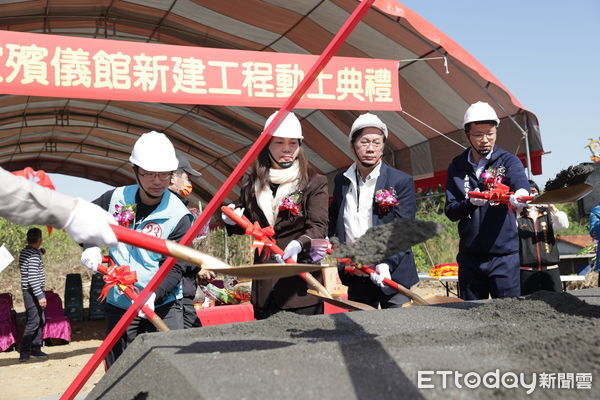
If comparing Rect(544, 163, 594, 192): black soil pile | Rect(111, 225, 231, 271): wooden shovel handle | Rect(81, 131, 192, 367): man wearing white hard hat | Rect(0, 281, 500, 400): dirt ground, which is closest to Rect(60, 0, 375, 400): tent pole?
Rect(111, 225, 231, 271): wooden shovel handle

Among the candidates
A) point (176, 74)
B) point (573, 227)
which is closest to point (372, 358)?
point (176, 74)

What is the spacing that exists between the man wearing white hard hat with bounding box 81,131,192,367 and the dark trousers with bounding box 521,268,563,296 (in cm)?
248

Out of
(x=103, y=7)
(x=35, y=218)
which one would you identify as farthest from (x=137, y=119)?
(x=35, y=218)

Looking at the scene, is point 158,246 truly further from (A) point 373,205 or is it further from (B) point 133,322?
(A) point 373,205

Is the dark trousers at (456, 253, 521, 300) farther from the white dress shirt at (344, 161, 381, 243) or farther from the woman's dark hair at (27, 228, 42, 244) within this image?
the woman's dark hair at (27, 228, 42, 244)

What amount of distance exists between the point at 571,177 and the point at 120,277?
1.79 meters

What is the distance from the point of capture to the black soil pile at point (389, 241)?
184cm

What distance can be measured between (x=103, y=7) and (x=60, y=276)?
7528 millimetres

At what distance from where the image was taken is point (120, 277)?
217 centimetres

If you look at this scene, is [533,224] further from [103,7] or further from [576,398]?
[103,7]

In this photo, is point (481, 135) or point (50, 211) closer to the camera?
point (50, 211)

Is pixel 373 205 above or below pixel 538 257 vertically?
above

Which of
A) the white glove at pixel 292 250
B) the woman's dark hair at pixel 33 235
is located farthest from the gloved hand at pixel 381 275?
the woman's dark hair at pixel 33 235

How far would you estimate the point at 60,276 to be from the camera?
38.7 feet
